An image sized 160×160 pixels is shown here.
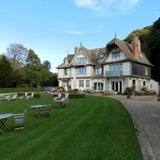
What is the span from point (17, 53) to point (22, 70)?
9.05 m

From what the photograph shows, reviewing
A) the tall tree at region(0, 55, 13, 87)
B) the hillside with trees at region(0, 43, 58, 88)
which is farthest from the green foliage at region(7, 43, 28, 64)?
the tall tree at region(0, 55, 13, 87)

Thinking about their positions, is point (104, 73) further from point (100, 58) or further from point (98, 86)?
point (100, 58)

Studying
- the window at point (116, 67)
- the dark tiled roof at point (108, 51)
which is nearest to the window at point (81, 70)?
the dark tiled roof at point (108, 51)

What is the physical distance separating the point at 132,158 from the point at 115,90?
44139mm

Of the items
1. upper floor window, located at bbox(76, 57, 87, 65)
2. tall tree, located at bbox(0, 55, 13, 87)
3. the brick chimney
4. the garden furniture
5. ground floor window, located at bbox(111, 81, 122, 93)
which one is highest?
the brick chimney

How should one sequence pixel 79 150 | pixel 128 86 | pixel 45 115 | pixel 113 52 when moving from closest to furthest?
pixel 79 150, pixel 45 115, pixel 128 86, pixel 113 52

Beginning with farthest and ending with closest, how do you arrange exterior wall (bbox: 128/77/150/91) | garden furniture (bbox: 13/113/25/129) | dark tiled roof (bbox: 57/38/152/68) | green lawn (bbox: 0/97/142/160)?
dark tiled roof (bbox: 57/38/152/68), exterior wall (bbox: 128/77/150/91), garden furniture (bbox: 13/113/25/129), green lawn (bbox: 0/97/142/160)

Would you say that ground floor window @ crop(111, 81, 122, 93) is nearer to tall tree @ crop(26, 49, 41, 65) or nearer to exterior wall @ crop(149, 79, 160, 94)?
exterior wall @ crop(149, 79, 160, 94)

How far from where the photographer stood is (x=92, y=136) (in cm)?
1055

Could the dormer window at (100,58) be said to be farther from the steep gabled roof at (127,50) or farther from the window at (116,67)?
the steep gabled roof at (127,50)

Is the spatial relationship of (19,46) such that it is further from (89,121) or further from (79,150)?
(79,150)

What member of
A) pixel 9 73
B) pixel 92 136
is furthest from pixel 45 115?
pixel 9 73

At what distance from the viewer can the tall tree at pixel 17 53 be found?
235 ft

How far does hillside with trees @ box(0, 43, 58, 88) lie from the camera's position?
56.8m
